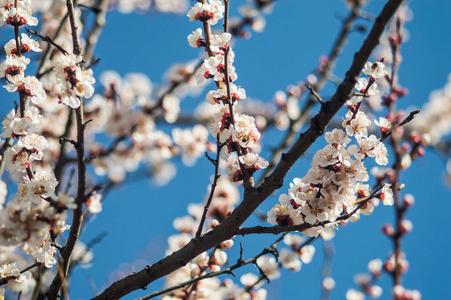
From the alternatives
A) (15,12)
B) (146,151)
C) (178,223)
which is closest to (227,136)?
(15,12)

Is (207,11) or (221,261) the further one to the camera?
(221,261)

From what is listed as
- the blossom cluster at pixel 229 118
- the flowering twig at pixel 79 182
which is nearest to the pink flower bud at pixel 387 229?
the blossom cluster at pixel 229 118

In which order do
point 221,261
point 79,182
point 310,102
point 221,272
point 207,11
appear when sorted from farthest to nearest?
1. point 310,102
2. point 221,261
3. point 207,11
4. point 221,272
5. point 79,182

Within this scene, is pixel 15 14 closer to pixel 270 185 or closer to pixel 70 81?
pixel 70 81

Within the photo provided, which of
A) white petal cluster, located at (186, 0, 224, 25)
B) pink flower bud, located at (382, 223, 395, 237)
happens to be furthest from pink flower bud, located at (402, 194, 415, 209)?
white petal cluster, located at (186, 0, 224, 25)

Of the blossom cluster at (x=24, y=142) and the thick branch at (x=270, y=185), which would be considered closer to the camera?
the thick branch at (x=270, y=185)

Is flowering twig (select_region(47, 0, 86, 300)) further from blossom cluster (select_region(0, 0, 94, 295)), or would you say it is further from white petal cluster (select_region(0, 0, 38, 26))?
white petal cluster (select_region(0, 0, 38, 26))

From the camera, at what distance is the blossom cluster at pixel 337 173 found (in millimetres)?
→ 1880

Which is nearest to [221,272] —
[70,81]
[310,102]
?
[70,81]

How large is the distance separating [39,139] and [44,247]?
1.79ft

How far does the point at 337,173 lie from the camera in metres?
1.90

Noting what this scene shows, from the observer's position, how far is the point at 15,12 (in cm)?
217

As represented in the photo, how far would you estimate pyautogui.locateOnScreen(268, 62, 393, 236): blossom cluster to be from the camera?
6.17ft

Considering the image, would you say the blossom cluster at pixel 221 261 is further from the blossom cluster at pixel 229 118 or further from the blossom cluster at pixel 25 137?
the blossom cluster at pixel 25 137
